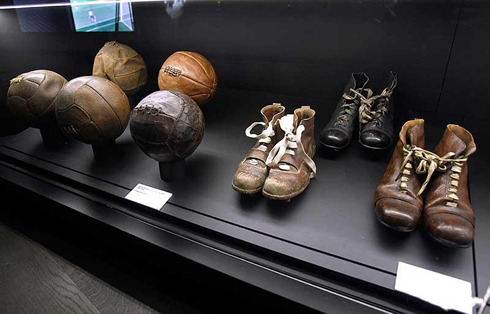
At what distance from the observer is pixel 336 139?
158 centimetres

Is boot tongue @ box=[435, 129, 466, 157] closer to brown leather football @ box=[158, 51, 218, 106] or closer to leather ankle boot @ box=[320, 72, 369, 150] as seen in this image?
leather ankle boot @ box=[320, 72, 369, 150]

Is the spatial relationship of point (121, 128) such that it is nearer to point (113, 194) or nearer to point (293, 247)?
point (113, 194)

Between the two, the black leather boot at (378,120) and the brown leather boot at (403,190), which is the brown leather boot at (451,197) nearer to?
the brown leather boot at (403,190)

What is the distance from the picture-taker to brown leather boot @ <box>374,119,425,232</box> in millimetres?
1088

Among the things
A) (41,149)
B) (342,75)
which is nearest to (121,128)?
(41,149)

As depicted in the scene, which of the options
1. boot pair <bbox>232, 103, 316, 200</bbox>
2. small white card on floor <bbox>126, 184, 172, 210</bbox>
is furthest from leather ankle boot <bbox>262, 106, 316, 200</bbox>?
small white card on floor <bbox>126, 184, 172, 210</bbox>

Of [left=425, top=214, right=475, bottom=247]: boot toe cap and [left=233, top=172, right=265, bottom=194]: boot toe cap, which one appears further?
[left=233, top=172, right=265, bottom=194]: boot toe cap

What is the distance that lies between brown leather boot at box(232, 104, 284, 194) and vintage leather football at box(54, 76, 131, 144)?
666 millimetres

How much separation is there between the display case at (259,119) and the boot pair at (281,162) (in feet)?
0.22

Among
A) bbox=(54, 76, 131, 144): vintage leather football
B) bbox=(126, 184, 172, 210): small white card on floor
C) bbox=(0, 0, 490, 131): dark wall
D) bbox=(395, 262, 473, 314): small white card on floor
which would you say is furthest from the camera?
bbox=(0, 0, 490, 131): dark wall

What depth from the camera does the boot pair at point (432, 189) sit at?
1034 millimetres

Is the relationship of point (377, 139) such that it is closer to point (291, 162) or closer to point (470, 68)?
point (291, 162)

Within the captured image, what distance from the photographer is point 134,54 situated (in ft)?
7.40

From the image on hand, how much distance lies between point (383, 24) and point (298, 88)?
660 millimetres
